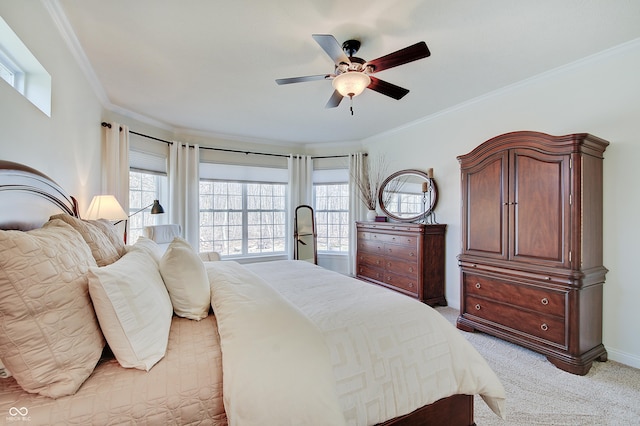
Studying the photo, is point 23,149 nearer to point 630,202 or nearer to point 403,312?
point 403,312

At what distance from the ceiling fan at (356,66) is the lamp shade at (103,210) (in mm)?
1922

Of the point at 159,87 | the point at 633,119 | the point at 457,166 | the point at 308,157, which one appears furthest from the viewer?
the point at 308,157

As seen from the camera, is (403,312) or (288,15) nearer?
(403,312)

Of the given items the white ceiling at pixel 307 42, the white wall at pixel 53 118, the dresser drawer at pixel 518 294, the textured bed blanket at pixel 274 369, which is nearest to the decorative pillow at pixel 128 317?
the textured bed blanket at pixel 274 369

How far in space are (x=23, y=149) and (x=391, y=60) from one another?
2246 mm

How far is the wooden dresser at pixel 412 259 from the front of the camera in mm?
3639

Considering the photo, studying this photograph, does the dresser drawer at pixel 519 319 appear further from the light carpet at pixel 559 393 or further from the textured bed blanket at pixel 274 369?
the textured bed blanket at pixel 274 369

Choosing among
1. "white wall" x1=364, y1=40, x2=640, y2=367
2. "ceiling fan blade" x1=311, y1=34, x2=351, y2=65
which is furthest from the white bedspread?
"white wall" x1=364, y1=40, x2=640, y2=367

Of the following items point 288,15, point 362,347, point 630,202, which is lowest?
point 362,347

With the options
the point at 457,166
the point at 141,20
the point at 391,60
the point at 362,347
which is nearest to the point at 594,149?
the point at 457,166

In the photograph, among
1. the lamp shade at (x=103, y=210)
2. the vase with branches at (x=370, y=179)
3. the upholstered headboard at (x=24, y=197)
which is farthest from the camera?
the vase with branches at (x=370, y=179)

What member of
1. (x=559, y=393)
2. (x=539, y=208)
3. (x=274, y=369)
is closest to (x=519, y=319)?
(x=559, y=393)

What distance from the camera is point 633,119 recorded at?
229cm

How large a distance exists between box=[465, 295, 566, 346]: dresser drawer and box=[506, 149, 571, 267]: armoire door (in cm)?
46
